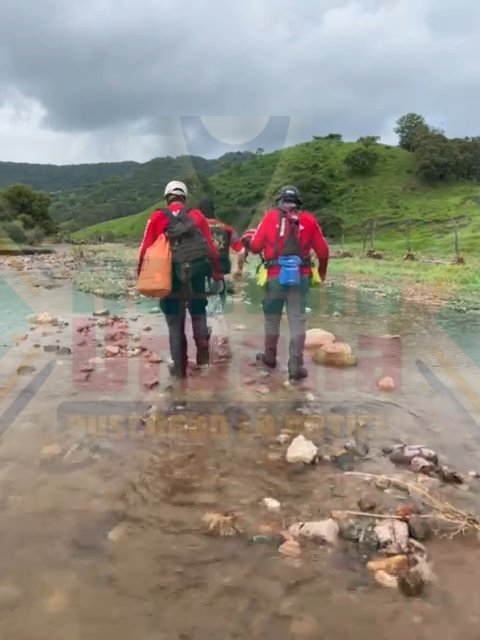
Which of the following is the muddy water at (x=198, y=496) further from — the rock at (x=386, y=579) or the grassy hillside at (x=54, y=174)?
the grassy hillside at (x=54, y=174)

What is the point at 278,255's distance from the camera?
7.54 metres

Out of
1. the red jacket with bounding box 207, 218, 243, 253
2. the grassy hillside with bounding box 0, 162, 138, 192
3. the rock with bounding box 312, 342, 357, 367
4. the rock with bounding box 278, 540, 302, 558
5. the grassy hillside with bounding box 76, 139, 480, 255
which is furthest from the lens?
the grassy hillside with bounding box 0, 162, 138, 192

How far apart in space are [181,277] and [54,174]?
560ft

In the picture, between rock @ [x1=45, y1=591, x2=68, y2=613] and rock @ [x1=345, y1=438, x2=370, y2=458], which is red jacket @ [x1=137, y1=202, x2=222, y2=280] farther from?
rock @ [x1=45, y1=591, x2=68, y2=613]

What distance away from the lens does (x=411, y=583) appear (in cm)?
337

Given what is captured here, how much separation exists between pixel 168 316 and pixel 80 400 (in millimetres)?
1490

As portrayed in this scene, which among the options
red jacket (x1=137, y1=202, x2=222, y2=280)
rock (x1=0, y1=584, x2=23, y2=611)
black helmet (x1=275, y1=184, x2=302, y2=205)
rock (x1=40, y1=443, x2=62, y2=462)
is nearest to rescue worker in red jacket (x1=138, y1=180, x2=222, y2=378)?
red jacket (x1=137, y1=202, x2=222, y2=280)

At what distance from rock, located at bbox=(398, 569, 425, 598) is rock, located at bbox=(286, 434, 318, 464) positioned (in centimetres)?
175

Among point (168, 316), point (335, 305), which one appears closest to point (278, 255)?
point (168, 316)

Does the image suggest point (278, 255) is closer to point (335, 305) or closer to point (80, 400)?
point (80, 400)

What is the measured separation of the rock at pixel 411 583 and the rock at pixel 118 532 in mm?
1667

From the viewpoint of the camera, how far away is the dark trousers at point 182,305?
746 cm

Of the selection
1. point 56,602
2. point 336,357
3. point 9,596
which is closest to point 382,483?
point 56,602

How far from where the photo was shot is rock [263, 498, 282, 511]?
430cm
